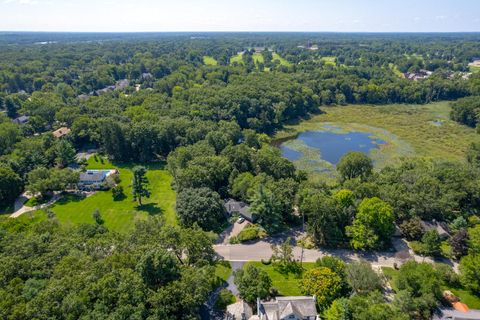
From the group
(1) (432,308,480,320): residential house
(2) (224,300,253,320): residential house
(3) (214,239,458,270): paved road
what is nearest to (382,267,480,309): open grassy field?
(3) (214,239,458,270): paved road

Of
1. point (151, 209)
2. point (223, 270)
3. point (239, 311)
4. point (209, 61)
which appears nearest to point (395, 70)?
point (209, 61)

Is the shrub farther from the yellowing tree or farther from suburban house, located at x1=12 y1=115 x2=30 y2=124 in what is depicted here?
suburban house, located at x1=12 y1=115 x2=30 y2=124

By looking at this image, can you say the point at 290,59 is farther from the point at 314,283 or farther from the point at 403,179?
the point at 314,283

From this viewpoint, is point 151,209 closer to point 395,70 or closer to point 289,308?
point 289,308

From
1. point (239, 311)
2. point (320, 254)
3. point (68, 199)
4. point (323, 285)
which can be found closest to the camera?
point (323, 285)

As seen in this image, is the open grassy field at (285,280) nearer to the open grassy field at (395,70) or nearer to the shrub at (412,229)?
the shrub at (412,229)

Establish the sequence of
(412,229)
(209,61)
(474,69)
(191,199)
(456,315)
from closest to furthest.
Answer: (456,315), (412,229), (191,199), (474,69), (209,61)

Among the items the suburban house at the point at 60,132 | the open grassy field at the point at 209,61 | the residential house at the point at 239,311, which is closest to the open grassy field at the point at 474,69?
the open grassy field at the point at 209,61
